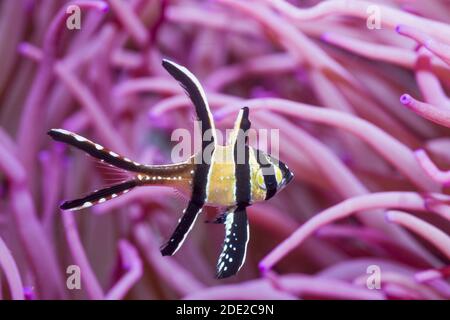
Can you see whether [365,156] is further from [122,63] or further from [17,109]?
[17,109]

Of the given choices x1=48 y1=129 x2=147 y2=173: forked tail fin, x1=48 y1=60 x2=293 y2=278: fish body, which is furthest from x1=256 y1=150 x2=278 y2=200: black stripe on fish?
x1=48 y1=129 x2=147 y2=173: forked tail fin

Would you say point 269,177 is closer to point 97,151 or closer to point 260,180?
point 260,180

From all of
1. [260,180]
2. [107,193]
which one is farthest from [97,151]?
[260,180]

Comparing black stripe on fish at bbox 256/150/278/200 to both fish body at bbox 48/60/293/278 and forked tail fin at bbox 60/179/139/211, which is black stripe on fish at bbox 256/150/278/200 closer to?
fish body at bbox 48/60/293/278

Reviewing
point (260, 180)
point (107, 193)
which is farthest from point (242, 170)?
point (107, 193)

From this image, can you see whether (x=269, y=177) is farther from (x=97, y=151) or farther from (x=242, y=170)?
(x=97, y=151)

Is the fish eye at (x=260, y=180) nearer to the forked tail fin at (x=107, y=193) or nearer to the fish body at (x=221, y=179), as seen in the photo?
the fish body at (x=221, y=179)

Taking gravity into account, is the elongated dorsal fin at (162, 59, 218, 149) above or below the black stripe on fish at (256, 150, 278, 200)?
above

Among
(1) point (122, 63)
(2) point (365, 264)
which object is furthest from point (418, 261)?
(1) point (122, 63)

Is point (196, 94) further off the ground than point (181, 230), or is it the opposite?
point (196, 94)
